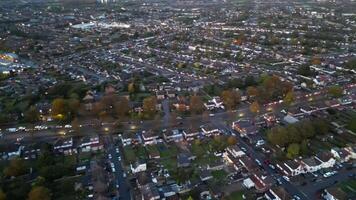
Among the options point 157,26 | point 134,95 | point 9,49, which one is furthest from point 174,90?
point 157,26

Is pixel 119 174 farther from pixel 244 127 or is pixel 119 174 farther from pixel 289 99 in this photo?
pixel 289 99

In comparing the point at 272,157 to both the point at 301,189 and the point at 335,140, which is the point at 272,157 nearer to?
the point at 301,189

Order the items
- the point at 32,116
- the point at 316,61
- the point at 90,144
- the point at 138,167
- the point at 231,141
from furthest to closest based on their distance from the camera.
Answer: the point at 316,61, the point at 32,116, the point at 90,144, the point at 231,141, the point at 138,167

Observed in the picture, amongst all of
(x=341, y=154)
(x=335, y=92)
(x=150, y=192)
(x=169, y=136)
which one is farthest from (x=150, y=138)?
(x=335, y=92)

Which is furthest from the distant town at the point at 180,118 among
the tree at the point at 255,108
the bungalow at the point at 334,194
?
the tree at the point at 255,108

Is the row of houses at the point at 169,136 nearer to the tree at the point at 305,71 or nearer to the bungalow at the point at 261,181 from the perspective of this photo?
the bungalow at the point at 261,181

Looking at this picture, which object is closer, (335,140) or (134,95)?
(335,140)
